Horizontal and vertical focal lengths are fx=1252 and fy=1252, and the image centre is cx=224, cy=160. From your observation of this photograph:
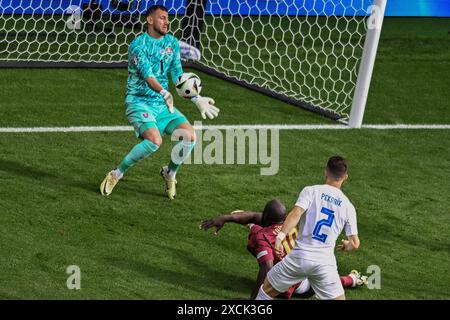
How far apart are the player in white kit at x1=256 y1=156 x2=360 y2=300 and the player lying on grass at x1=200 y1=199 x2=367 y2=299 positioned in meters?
0.92

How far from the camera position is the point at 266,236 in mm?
11023

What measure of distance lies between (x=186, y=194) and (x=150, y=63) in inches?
58.4

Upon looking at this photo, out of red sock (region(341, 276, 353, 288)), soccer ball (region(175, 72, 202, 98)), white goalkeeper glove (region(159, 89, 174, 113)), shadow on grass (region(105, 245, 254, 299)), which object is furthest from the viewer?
soccer ball (region(175, 72, 202, 98))

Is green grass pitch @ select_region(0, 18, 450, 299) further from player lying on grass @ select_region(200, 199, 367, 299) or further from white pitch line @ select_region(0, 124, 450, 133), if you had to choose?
player lying on grass @ select_region(200, 199, 367, 299)

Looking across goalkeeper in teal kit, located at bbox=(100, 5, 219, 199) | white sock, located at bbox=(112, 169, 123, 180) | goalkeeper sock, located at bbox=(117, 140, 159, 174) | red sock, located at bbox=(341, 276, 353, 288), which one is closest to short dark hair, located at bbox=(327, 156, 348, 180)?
red sock, located at bbox=(341, 276, 353, 288)

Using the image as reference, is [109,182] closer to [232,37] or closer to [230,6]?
[232,37]

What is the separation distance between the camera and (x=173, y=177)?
44.2ft

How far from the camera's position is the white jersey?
9883 mm

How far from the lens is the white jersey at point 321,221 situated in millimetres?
9883

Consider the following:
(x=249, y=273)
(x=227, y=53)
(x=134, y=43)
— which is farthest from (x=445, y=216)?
(x=227, y=53)

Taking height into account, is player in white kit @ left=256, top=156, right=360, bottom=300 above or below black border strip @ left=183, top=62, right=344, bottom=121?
below

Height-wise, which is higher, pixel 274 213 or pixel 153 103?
pixel 153 103

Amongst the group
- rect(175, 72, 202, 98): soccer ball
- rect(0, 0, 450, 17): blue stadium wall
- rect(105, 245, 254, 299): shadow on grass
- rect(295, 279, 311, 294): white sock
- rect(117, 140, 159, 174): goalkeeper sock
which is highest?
rect(0, 0, 450, 17): blue stadium wall

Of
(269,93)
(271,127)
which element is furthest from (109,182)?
(269,93)
